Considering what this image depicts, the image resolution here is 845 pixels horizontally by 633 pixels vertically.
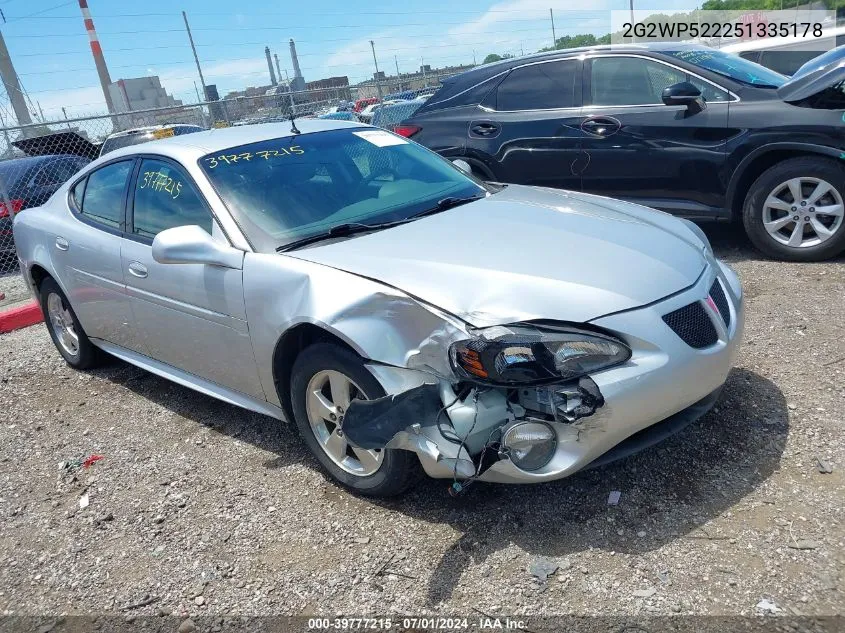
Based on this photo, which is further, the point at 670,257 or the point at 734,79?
the point at 734,79

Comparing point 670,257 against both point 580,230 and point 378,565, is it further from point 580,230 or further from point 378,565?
point 378,565

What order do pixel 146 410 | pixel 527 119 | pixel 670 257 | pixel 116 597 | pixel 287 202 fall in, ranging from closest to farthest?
pixel 116 597
pixel 670 257
pixel 287 202
pixel 146 410
pixel 527 119

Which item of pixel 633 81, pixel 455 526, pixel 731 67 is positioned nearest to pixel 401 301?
pixel 455 526

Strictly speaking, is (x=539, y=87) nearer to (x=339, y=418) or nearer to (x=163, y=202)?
(x=163, y=202)

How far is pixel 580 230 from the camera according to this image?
132 inches

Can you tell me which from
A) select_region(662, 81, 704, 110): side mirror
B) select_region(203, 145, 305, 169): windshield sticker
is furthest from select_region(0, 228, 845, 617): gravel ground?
select_region(662, 81, 704, 110): side mirror

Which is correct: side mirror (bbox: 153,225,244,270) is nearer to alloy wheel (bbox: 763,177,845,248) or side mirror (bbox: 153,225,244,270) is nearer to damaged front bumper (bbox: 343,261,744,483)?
damaged front bumper (bbox: 343,261,744,483)

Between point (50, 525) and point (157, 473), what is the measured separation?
535 mm

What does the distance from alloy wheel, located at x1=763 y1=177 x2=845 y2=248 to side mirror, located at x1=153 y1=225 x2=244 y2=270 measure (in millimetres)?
4139

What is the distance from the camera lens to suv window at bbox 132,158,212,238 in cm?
380

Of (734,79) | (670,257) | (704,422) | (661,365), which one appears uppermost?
(734,79)

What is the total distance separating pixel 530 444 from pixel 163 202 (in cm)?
253

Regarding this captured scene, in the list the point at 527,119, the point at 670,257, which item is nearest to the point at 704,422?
the point at 670,257

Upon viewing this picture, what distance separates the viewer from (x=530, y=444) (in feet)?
8.81
